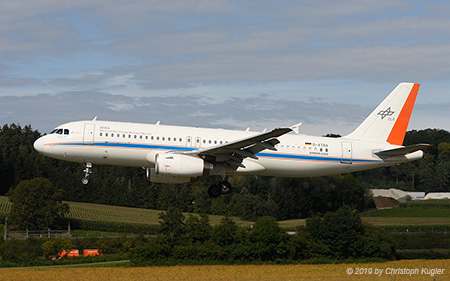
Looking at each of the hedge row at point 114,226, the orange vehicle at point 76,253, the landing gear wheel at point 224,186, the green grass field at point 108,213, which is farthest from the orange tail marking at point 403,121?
the hedge row at point 114,226

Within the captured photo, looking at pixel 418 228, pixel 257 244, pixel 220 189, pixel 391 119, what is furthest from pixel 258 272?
pixel 418 228

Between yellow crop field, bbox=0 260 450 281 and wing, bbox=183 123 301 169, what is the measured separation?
7.77 metres

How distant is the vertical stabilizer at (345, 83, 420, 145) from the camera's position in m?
41.6

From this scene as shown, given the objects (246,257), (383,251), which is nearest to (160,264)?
(246,257)

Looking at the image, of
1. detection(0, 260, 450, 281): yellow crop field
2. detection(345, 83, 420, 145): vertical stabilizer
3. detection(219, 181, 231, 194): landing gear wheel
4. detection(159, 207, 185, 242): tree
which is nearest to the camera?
detection(219, 181, 231, 194): landing gear wheel

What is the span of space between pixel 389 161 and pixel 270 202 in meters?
21.7

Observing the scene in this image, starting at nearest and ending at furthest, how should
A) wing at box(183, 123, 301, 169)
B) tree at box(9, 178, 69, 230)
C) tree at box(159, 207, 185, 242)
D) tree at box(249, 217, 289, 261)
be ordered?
1. wing at box(183, 123, 301, 169)
2. tree at box(249, 217, 289, 261)
3. tree at box(159, 207, 185, 242)
4. tree at box(9, 178, 69, 230)

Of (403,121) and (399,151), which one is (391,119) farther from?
(399,151)

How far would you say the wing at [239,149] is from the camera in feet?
112

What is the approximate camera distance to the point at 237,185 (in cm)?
4516

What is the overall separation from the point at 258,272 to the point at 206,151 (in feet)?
45.8

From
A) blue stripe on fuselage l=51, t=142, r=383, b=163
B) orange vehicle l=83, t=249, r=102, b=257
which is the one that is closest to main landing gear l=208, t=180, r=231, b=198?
blue stripe on fuselage l=51, t=142, r=383, b=163

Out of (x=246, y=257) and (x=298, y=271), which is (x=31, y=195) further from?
(x=298, y=271)

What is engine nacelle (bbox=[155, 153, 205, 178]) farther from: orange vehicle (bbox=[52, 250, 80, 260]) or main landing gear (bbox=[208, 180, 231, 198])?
orange vehicle (bbox=[52, 250, 80, 260])
